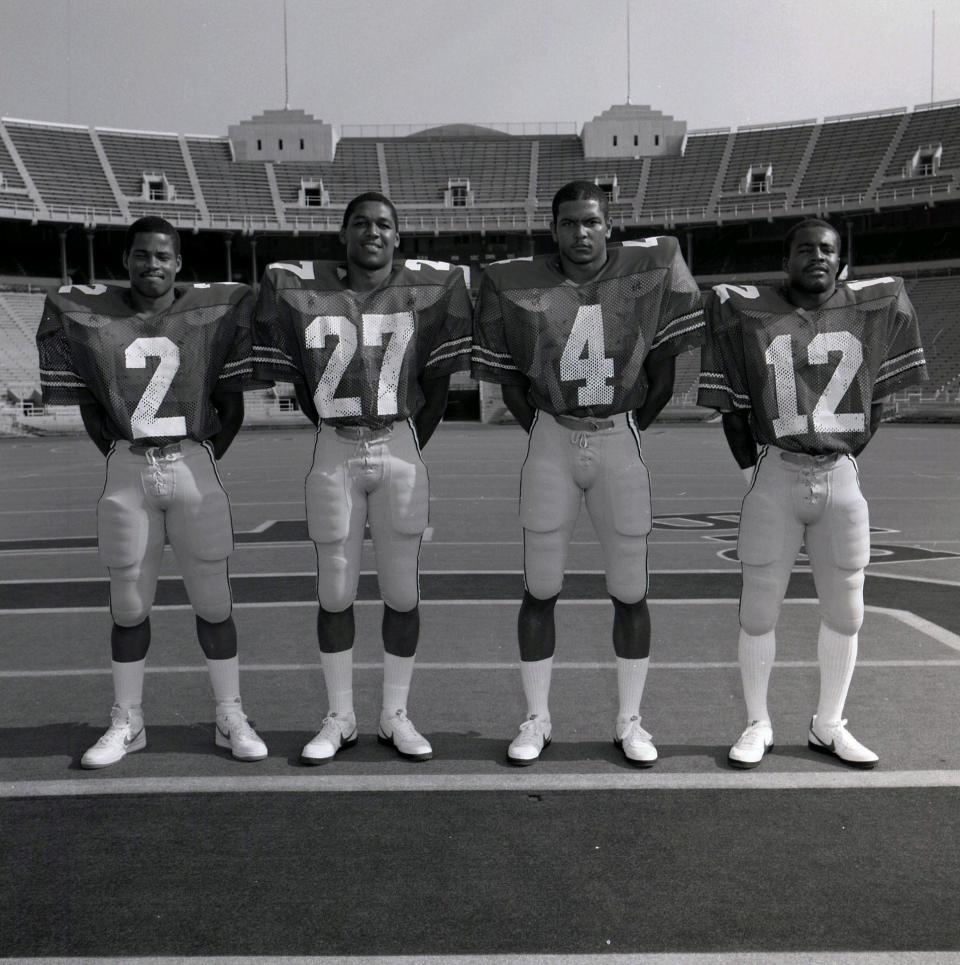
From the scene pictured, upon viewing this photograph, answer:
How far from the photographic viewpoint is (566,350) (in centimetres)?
362

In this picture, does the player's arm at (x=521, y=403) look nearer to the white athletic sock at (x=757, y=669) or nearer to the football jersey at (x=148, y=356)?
the football jersey at (x=148, y=356)

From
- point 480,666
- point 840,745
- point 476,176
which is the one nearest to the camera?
point 840,745

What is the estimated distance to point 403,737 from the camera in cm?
361

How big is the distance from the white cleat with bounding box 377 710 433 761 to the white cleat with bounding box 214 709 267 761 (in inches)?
16.4

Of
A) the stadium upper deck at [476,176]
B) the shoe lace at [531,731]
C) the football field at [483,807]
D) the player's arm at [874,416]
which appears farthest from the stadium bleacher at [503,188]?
the shoe lace at [531,731]

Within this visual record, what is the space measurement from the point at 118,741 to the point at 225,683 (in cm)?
40

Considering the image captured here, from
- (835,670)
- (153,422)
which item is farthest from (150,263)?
(835,670)

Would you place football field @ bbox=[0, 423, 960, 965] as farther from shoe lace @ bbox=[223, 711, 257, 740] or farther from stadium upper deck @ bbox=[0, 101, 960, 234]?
stadium upper deck @ bbox=[0, 101, 960, 234]

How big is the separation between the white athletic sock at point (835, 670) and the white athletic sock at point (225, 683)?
2.03 meters

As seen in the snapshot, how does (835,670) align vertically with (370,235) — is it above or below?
below

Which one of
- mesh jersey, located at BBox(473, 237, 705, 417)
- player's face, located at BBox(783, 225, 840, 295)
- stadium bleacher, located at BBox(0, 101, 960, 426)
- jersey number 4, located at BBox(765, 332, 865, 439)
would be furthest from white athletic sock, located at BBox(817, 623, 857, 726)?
stadium bleacher, located at BBox(0, 101, 960, 426)

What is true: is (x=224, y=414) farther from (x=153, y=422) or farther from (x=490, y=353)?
(x=490, y=353)

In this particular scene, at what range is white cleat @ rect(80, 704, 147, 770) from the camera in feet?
11.6

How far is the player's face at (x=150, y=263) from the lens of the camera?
3666mm
